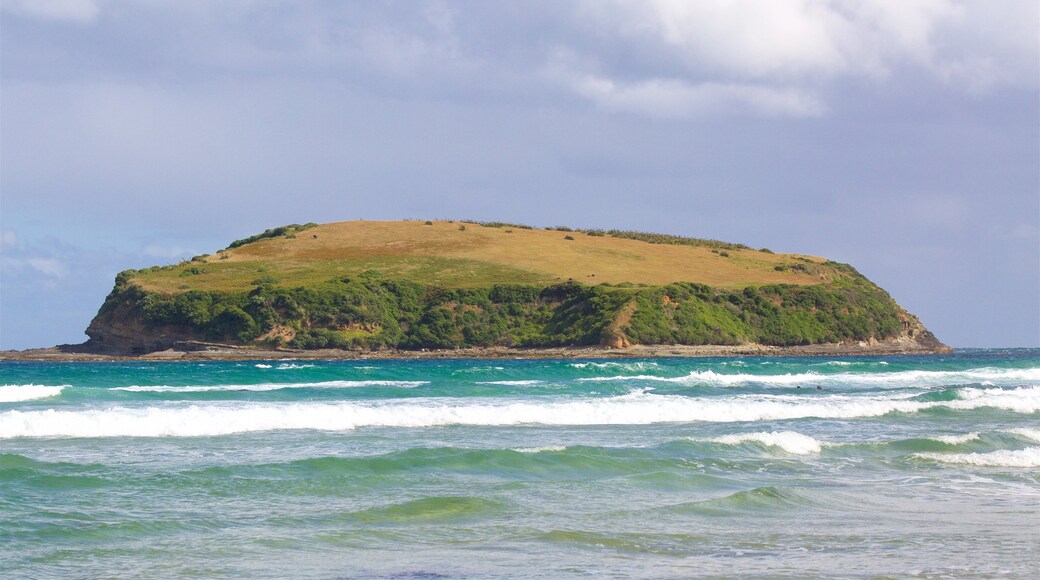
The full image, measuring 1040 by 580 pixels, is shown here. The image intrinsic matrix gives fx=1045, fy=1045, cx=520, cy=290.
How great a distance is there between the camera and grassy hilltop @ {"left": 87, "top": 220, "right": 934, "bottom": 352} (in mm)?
85688

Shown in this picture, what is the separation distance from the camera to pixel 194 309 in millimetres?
86125

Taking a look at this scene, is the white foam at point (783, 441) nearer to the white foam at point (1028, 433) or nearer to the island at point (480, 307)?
the white foam at point (1028, 433)

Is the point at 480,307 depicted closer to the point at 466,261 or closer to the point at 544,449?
the point at 466,261

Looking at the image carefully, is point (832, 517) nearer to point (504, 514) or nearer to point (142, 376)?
point (504, 514)

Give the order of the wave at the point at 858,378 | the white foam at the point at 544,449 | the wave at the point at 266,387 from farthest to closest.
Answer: the wave at the point at 858,378, the wave at the point at 266,387, the white foam at the point at 544,449

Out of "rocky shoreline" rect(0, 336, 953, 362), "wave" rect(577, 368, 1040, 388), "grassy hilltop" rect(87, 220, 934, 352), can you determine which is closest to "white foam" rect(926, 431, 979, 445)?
"wave" rect(577, 368, 1040, 388)

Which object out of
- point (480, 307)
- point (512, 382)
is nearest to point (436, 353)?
point (480, 307)

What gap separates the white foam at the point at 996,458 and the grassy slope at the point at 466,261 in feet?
248

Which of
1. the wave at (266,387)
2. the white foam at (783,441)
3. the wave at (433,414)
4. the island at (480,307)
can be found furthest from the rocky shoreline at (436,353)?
the white foam at (783,441)

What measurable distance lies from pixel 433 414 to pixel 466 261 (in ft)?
253

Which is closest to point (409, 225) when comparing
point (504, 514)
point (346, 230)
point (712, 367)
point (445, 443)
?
point (346, 230)

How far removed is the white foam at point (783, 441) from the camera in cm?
1972

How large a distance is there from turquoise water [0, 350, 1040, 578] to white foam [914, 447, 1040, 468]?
0.21 feet

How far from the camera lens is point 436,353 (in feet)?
280
